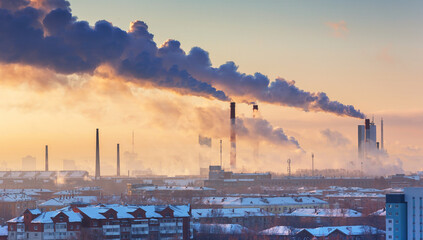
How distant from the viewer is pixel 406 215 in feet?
220

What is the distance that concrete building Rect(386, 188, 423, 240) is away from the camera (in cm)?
6600

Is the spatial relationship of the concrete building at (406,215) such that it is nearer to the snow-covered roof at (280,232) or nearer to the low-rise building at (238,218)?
the snow-covered roof at (280,232)

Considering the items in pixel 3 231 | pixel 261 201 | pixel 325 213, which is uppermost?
pixel 3 231

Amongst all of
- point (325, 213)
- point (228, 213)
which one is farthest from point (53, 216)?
point (325, 213)

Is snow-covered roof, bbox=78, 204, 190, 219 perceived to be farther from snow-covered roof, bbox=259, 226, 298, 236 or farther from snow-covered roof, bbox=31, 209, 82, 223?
snow-covered roof, bbox=259, 226, 298, 236

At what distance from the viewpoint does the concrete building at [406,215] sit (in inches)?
2598

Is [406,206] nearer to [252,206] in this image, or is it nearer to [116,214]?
[116,214]

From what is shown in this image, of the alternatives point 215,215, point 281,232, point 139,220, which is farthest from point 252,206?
point 139,220

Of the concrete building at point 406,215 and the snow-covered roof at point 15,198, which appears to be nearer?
the concrete building at point 406,215

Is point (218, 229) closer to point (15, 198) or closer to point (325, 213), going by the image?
point (325, 213)

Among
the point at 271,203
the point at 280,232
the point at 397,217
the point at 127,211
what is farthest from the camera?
the point at 271,203

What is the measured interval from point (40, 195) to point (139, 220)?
78836mm

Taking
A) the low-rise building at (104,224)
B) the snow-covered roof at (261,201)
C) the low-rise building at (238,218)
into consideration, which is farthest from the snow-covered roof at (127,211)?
the snow-covered roof at (261,201)

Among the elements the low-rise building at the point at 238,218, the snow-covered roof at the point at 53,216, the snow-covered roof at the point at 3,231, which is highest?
the snow-covered roof at the point at 53,216
